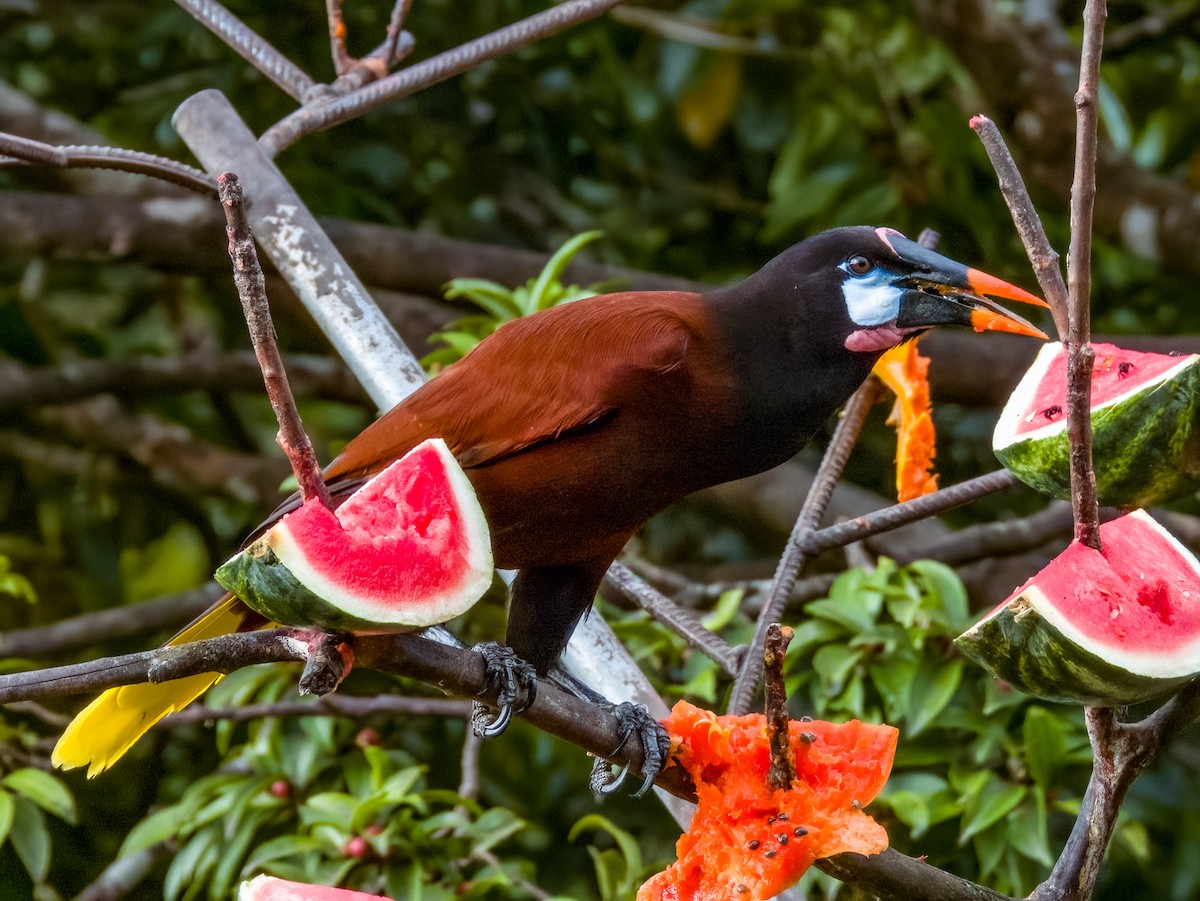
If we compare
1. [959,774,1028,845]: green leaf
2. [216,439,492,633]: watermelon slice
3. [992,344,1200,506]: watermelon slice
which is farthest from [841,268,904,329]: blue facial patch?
[959,774,1028,845]: green leaf

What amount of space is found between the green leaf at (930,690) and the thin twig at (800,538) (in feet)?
0.94

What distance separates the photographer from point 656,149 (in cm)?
357

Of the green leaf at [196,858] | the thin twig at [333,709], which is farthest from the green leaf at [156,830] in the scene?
the thin twig at [333,709]

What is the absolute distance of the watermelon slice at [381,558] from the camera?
0.99 m

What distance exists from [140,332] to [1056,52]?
7.68 ft

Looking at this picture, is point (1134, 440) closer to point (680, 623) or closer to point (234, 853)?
point (680, 623)

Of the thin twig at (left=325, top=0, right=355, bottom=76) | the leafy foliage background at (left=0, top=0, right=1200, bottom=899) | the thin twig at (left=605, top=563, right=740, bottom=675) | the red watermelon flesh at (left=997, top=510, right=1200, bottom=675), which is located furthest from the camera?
the leafy foliage background at (left=0, top=0, right=1200, bottom=899)

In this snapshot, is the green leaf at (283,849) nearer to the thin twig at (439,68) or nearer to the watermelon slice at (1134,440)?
the thin twig at (439,68)

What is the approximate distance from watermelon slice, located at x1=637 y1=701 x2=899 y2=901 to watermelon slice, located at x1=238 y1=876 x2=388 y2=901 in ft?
0.92

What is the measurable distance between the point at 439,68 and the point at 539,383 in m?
0.71

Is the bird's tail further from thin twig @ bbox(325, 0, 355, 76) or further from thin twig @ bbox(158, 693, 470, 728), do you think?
thin twig @ bbox(325, 0, 355, 76)

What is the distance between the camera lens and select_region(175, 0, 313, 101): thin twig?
2.19 metres

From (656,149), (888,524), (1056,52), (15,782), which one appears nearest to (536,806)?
(15,782)

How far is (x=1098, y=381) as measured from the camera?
1313mm
